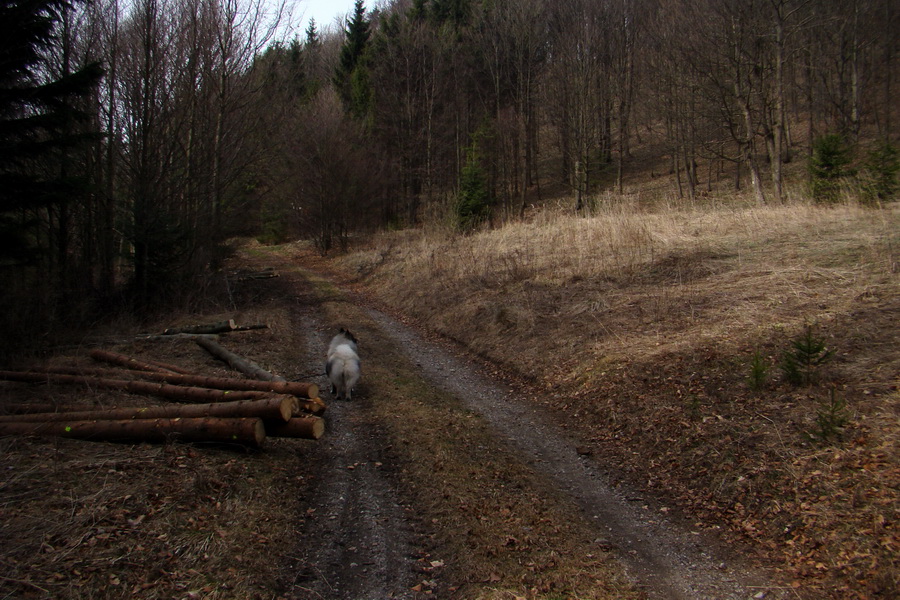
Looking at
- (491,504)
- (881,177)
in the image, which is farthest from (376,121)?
(491,504)

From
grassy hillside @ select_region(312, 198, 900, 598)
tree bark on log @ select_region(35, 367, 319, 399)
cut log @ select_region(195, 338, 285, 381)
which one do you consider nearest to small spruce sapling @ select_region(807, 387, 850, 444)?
grassy hillside @ select_region(312, 198, 900, 598)

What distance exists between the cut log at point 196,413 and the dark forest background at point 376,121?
5708mm

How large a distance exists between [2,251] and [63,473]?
7.05 m

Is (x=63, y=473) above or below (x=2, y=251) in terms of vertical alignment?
below

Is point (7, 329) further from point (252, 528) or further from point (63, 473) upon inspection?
point (252, 528)

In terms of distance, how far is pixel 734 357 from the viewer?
6.51 m

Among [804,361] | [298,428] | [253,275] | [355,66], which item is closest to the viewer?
[298,428]

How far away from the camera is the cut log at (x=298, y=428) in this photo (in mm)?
5289

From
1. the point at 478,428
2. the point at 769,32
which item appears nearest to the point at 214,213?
the point at 478,428

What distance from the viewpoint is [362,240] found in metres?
29.4

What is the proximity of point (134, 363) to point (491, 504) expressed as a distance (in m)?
6.01

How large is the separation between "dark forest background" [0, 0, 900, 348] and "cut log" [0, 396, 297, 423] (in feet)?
18.7

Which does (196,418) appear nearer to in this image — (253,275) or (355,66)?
(253,275)

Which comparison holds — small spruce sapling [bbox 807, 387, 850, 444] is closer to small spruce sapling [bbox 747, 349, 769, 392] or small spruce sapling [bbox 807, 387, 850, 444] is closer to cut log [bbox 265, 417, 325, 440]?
small spruce sapling [bbox 747, 349, 769, 392]
